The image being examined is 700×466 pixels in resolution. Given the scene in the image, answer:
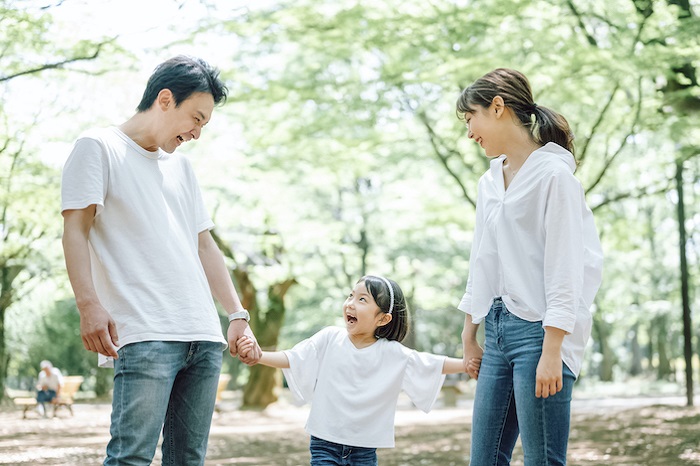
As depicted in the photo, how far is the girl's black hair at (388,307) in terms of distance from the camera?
374 cm

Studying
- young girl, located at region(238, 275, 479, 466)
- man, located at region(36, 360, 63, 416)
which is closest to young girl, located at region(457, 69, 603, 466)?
young girl, located at region(238, 275, 479, 466)

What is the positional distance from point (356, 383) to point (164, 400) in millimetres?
1257

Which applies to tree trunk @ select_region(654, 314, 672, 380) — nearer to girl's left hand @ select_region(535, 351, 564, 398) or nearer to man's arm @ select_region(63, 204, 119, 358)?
girl's left hand @ select_region(535, 351, 564, 398)

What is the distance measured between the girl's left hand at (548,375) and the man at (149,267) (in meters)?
1.01

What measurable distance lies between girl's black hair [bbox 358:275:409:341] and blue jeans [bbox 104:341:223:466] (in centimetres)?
113

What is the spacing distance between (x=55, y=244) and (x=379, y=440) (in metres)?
17.0

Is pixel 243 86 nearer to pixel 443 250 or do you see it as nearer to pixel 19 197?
pixel 19 197

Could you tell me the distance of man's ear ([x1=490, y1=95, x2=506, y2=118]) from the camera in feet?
9.16

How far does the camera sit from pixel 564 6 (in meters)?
10.9

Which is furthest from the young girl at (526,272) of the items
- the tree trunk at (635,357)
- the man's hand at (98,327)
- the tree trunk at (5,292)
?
the tree trunk at (635,357)

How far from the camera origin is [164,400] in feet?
8.30

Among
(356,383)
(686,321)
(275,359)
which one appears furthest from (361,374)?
(686,321)

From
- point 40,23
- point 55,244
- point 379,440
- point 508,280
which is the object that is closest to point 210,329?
point 508,280

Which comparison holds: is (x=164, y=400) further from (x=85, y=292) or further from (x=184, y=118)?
(x=184, y=118)
